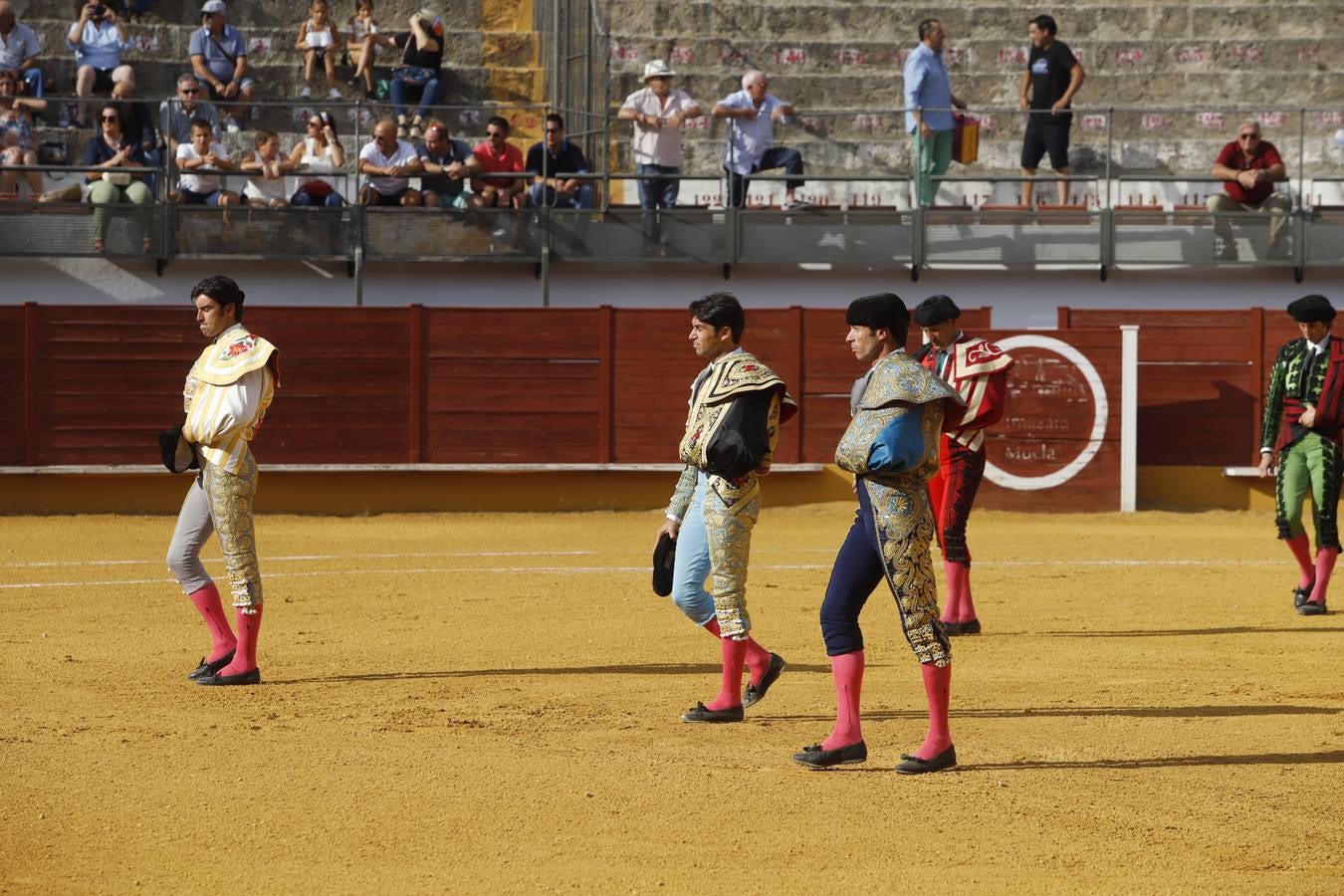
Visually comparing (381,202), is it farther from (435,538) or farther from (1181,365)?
(1181,365)

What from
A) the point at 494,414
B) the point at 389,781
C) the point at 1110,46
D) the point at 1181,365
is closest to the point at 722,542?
the point at 389,781

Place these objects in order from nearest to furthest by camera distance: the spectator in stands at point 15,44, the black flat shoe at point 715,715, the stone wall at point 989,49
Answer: the black flat shoe at point 715,715 < the spectator in stands at point 15,44 < the stone wall at point 989,49

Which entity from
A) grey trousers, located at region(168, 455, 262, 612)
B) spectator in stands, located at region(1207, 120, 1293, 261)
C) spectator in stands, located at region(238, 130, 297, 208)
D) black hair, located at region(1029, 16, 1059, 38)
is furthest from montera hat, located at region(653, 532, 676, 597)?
black hair, located at region(1029, 16, 1059, 38)

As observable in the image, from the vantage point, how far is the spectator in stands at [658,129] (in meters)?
15.5

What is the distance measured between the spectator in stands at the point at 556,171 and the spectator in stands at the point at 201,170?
8.03ft

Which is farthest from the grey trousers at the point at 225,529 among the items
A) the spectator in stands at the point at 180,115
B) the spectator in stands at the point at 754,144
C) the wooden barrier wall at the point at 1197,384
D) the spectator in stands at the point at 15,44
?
the spectator in stands at the point at 15,44

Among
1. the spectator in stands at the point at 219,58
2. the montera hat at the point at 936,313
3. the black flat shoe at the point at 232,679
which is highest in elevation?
the spectator in stands at the point at 219,58

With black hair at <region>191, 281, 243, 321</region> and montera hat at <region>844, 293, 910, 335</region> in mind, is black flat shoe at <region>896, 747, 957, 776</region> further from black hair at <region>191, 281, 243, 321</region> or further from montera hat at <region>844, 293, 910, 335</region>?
black hair at <region>191, 281, 243, 321</region>

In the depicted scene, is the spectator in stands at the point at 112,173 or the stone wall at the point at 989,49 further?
the stone wall at the point at 989,49

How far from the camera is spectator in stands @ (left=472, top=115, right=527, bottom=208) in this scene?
15.4m

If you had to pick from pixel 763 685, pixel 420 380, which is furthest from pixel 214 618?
pixel 420 380

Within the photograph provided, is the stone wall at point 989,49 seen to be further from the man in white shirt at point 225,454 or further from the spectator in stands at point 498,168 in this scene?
the man in white shirt at point 225,454

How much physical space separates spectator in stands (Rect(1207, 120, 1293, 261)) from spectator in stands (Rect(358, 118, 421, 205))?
6.66m

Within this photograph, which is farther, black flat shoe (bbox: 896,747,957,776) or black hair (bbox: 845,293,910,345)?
A: black flat shoe (bbox: 896,747,957,776)
